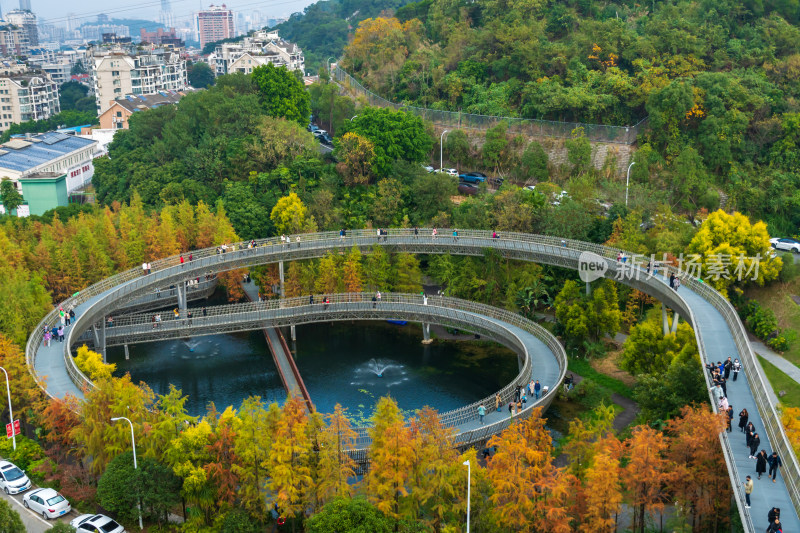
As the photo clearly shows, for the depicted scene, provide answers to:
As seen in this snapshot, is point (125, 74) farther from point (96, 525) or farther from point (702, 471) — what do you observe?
point (702, 471)

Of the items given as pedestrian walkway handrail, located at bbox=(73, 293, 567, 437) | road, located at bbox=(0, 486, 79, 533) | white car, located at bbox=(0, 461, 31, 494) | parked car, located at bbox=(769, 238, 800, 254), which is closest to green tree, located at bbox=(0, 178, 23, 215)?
pedestrian walkway handrail, located at bbox=(73, 293, 567, 437)

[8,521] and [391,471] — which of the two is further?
[391,471]

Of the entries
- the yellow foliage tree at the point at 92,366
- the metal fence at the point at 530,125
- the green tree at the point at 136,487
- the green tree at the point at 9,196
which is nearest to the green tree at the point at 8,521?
the green tree at the point at 136,487

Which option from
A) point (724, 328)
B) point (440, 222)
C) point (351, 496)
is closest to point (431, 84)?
point (440, 222)

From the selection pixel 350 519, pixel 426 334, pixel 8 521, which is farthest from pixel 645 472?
pixel 426 334

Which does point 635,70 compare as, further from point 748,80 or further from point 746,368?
point 746,368

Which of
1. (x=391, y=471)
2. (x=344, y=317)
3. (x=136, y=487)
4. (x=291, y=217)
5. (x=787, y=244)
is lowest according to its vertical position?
(x=344, y=317)

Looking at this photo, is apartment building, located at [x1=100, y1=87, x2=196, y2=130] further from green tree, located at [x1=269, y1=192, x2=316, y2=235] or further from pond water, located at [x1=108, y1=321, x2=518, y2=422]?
pond water, located at [x1=108, y1=321, x2=518, y2=422]
